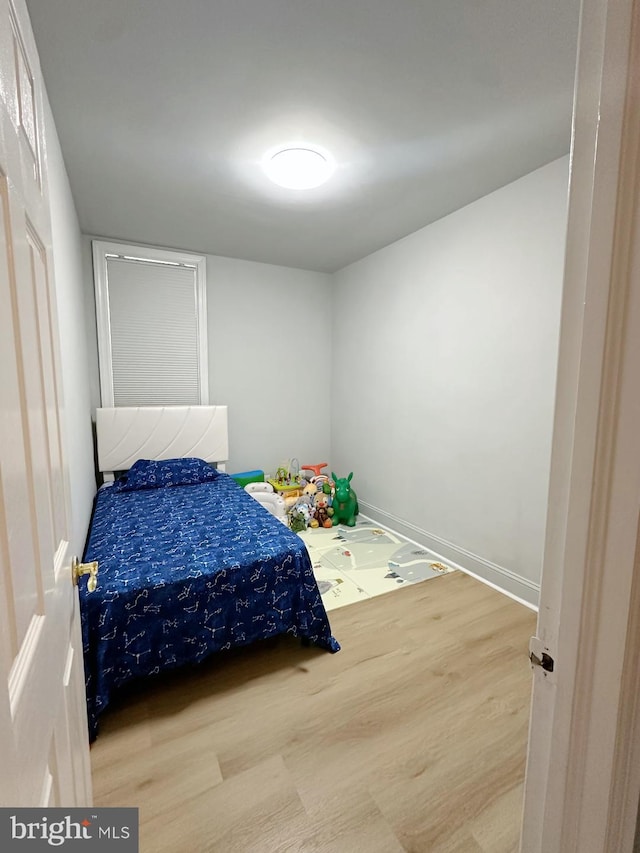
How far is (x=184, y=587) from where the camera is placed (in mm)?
1674

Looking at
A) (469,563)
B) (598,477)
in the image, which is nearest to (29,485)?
(598,477)

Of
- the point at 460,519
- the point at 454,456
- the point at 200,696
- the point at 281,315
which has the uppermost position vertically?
the point at 281,315

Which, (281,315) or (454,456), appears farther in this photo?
(281,315)

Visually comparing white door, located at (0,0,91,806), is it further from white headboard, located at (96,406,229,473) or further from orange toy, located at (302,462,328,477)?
orange toy, located at (302,462,328,477)

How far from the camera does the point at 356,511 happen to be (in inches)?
148

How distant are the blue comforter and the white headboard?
107 centimetres

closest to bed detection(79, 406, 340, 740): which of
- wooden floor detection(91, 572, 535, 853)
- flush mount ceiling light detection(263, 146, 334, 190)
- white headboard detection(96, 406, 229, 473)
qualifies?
wooden floor detection(91, 572, 535, 853)

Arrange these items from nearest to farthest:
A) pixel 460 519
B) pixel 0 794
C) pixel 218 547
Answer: pixel 0 794 → pixel 218 547 → pixel 460 519

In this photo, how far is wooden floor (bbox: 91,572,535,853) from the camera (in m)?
1.19

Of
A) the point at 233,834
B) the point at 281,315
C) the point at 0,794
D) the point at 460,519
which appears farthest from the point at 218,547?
the point at 281,315

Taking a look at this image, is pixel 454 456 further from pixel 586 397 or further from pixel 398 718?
pixel 586 397

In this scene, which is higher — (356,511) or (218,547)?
(218,547)

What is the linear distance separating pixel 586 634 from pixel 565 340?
0.45m

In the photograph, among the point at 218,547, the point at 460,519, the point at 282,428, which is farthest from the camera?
the point at 282,428
